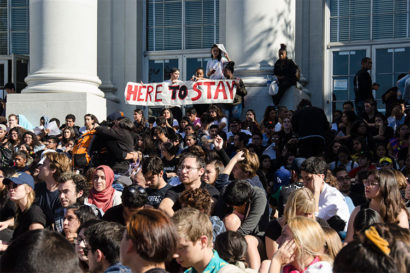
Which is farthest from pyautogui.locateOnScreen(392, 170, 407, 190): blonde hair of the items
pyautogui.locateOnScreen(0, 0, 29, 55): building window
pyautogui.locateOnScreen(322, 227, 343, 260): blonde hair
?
pyautogui.locateOnScreen(0, 0, 29, 55): building window

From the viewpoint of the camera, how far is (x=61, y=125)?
47.8ft

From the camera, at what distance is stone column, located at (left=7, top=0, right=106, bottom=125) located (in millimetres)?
14914

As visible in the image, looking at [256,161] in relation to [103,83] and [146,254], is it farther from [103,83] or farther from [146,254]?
[103,83]

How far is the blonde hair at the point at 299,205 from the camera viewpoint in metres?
6.20

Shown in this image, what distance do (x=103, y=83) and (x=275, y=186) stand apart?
9.99 m

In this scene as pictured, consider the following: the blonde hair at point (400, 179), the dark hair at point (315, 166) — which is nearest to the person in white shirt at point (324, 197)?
the dark hair at point (315, 166)

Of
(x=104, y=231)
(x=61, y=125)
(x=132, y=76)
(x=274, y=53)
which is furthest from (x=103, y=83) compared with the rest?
(x=104, y=231)

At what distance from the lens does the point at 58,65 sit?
→ 1508cm

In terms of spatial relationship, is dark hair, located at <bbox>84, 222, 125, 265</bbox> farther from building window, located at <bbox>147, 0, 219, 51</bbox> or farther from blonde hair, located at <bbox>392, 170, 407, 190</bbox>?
building window, located at <bbox>147, 0, 219, 51</bbox>

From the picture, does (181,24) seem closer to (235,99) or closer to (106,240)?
(235,99)

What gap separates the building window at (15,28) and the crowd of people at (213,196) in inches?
244

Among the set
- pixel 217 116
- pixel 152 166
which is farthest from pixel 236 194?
pixel 217 116

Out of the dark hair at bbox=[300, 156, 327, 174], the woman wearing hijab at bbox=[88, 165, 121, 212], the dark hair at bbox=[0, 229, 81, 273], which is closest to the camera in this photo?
the dark hair at bbox=[0, 229, 81, 273]

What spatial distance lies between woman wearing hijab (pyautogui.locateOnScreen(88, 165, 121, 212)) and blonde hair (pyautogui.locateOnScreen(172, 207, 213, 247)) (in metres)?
3.36
